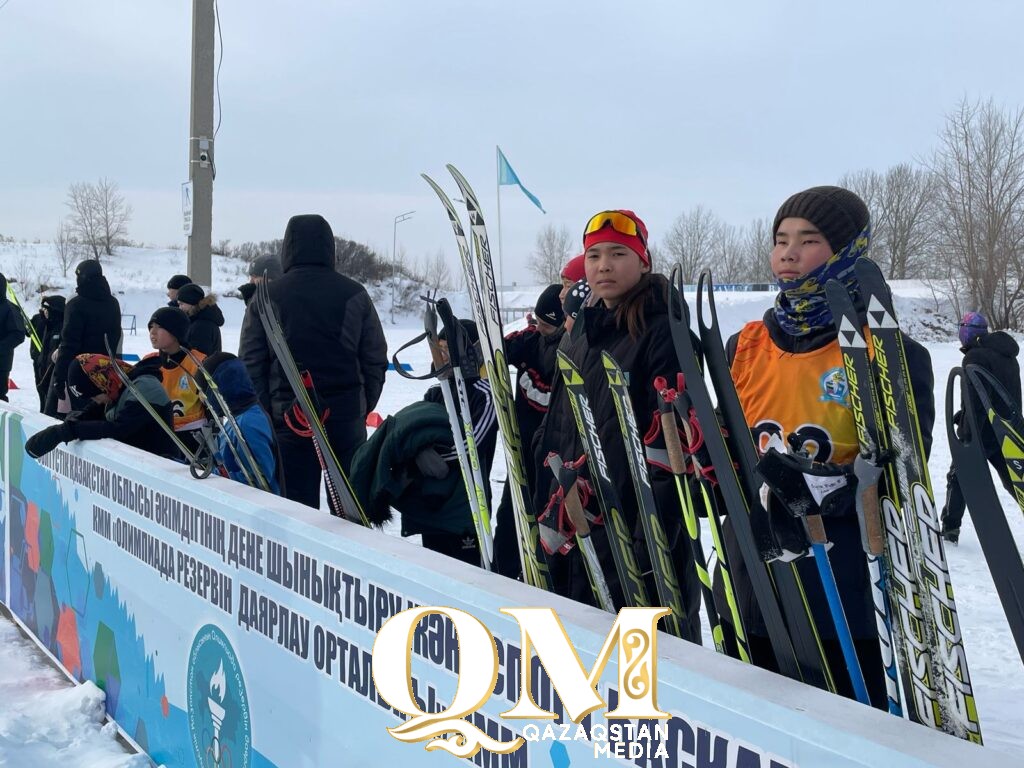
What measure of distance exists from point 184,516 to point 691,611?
1.65m

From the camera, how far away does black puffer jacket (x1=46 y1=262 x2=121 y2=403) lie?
6.97 metres

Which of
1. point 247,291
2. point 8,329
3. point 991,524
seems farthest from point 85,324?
point 991,524

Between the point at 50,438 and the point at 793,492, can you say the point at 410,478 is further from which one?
the point at 50,438

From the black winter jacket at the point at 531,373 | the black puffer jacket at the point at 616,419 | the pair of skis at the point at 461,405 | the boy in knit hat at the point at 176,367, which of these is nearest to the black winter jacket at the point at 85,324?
the boy in knit hat at the point at 176,367

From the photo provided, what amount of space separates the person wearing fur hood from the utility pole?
6.37 feet

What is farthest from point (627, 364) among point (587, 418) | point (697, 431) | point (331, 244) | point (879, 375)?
point (331, 244)

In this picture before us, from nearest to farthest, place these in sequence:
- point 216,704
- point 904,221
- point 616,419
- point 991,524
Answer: point 991,524
point 616,419
point 216,704
point 904,221

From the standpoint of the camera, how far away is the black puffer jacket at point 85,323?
22.9 ft

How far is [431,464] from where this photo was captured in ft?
9.46

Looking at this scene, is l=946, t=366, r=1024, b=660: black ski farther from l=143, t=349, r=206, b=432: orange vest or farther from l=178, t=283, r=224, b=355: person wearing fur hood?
l=178, t=283, r=224, b=355: person wearing fur hood

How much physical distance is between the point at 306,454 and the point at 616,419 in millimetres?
2246

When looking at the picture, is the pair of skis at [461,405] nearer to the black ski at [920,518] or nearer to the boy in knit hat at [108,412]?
the black ski at [920,518]

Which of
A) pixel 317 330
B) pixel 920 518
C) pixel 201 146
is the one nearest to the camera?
pixel 920 518

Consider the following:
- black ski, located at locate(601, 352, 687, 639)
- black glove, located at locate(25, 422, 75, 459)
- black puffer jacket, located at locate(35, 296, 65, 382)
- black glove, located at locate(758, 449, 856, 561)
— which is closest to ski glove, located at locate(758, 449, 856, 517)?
black glove, located at locate(758, 449, 856, 561)
